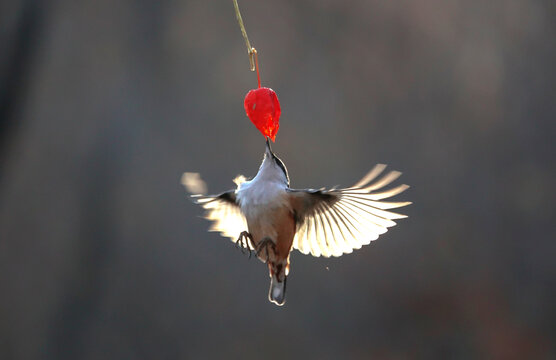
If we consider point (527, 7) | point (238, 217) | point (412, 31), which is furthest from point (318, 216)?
point (527, 7)

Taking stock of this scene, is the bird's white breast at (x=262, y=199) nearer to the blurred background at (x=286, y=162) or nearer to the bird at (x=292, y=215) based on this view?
the bird at (x=292, y=215)

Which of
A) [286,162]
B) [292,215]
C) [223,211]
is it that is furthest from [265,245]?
[286,162]

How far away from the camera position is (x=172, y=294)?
2.75 meters

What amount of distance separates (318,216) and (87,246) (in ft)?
5.96

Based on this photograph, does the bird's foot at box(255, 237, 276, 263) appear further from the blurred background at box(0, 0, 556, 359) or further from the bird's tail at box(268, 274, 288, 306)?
the blurred background at box(0, 0, 556, 359)

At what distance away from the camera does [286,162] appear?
106 inches

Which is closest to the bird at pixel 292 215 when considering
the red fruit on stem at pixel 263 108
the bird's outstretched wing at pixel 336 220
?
the bird's outstretched wing at pixel 336 220

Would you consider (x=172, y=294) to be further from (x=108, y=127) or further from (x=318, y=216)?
(x=318, y=216)

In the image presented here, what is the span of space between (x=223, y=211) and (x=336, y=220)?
26 centimetres

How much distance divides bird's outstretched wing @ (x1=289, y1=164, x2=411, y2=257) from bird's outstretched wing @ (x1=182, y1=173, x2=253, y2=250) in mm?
138

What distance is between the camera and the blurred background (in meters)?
2.69

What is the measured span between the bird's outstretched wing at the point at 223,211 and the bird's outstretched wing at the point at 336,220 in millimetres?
138

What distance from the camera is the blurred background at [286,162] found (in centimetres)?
269

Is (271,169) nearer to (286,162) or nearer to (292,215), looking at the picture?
(292,215)
